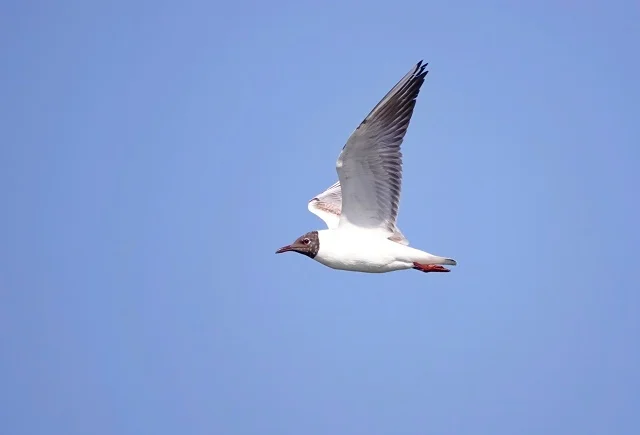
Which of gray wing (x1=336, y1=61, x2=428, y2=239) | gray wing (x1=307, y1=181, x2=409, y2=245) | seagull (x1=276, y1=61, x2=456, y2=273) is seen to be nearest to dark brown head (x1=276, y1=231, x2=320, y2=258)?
seagull (x1=276, y1=61, x2=456, y2=273)

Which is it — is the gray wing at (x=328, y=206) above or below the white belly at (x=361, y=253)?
above

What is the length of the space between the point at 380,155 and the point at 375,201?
2.68ft

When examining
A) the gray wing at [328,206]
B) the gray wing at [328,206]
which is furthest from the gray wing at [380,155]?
the gray wing at [328,206]

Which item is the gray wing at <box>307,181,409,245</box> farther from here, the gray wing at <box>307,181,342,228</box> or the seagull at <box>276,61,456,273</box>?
the seagull at <box>276,61,456,273</box>

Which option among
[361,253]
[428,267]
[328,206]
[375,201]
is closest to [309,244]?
[361,253]

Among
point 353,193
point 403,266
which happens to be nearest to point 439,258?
point 403,266

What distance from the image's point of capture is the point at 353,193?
16.0 meters

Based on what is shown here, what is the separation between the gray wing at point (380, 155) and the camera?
15.4 m

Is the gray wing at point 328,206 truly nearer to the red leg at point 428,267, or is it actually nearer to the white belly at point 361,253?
the white belly at point 361,253

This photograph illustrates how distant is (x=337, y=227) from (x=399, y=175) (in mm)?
1483

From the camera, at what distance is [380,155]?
15641 millimetres

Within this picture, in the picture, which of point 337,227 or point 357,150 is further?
point 337,227

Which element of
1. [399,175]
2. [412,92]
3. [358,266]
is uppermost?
[412,92]

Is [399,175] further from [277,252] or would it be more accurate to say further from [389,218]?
[277,252]
